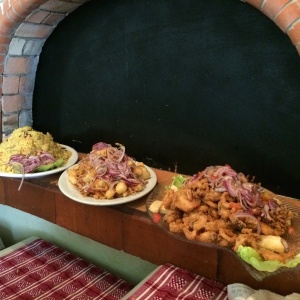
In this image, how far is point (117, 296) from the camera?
5.59 feet

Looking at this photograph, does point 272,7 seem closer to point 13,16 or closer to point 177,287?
point 177,287

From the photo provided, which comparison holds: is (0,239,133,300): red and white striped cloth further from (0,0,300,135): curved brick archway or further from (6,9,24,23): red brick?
(6,9,24,23): red brick

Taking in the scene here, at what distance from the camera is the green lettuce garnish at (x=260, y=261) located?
1016mm

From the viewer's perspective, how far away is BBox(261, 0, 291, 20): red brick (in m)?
1.32

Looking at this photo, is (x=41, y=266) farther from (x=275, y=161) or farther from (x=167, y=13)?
(x=167, y=13)

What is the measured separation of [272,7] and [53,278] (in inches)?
61.9

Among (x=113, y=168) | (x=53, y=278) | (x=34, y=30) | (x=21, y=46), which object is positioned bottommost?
(x=53, y=278)

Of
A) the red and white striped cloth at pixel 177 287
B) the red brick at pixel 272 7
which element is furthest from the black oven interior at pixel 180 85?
the red and white striped cloth at pixel 177 287

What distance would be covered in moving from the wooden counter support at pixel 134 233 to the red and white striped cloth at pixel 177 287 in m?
0.06

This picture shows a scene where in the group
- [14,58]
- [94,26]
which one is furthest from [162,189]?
[14,58]

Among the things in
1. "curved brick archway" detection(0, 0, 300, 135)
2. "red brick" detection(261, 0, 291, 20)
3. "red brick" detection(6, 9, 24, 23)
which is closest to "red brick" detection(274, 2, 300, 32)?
"red brick" detection(261, 0, 291, 20)

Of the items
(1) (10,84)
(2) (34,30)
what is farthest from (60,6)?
(1) (10,84)

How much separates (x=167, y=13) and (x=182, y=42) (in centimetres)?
16

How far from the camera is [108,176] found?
1558 mm
